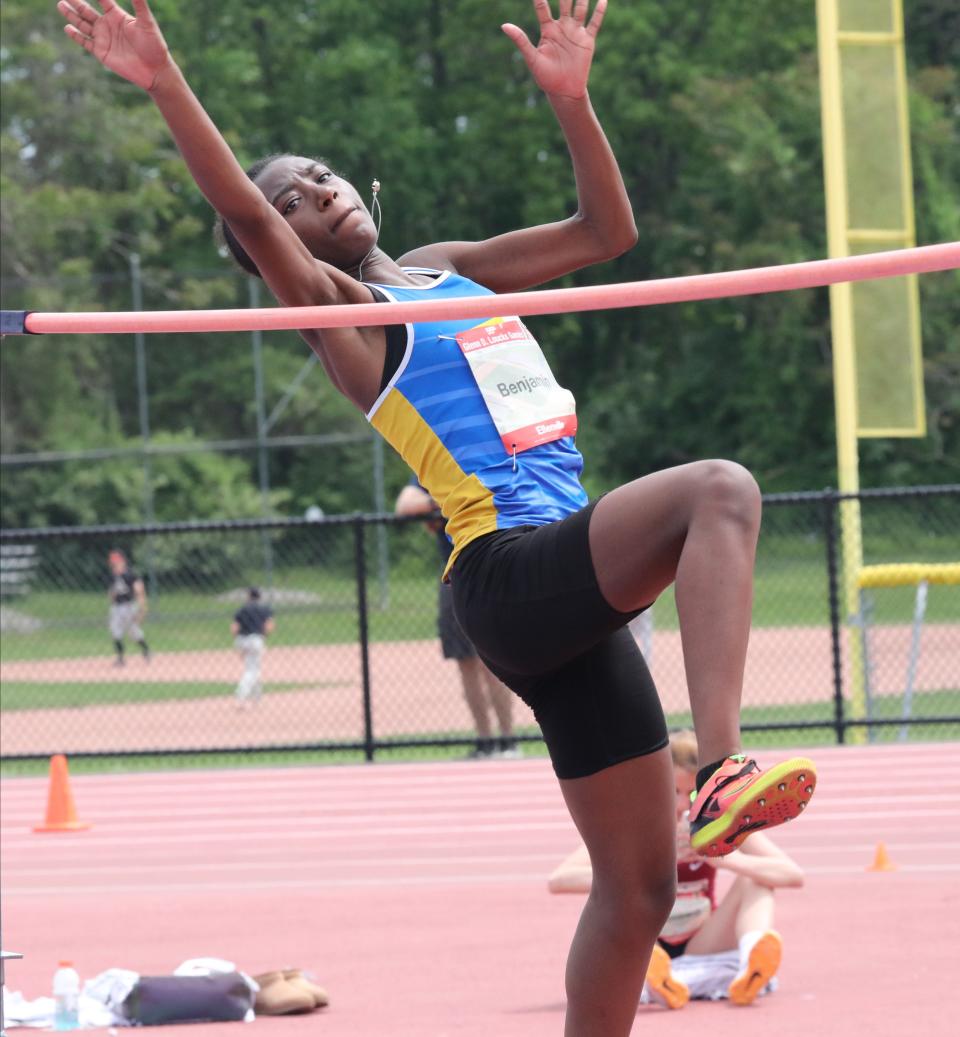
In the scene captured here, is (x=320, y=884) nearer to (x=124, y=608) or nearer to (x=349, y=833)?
(x=349, y=833)

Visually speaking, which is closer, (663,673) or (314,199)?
(314,199)

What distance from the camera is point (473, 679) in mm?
10344

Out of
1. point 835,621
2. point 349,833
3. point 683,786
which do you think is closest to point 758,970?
point 683,786

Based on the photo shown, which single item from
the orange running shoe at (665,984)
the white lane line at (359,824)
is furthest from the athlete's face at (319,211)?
the white lane line at (359,824)

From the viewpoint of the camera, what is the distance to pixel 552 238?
3896mm

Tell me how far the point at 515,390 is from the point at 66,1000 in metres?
2.77

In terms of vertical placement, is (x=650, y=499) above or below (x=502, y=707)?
above

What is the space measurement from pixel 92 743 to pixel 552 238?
1152 cm

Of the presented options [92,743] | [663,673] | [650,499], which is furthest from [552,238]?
[663,673]

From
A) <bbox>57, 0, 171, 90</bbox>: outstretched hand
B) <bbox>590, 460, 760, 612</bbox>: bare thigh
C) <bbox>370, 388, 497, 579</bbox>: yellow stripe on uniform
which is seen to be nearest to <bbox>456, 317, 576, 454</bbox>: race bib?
<bbox>370, 388, 497, 579</bbox>: yellow stripe on uniform

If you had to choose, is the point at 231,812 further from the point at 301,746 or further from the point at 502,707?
the point at 502,707

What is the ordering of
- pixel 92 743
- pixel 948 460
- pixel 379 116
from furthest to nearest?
pixel 379 116 < pixel 948 460 < pixel 92 743

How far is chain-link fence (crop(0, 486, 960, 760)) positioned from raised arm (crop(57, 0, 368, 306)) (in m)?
6.87

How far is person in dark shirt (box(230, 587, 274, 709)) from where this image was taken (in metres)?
16.1
